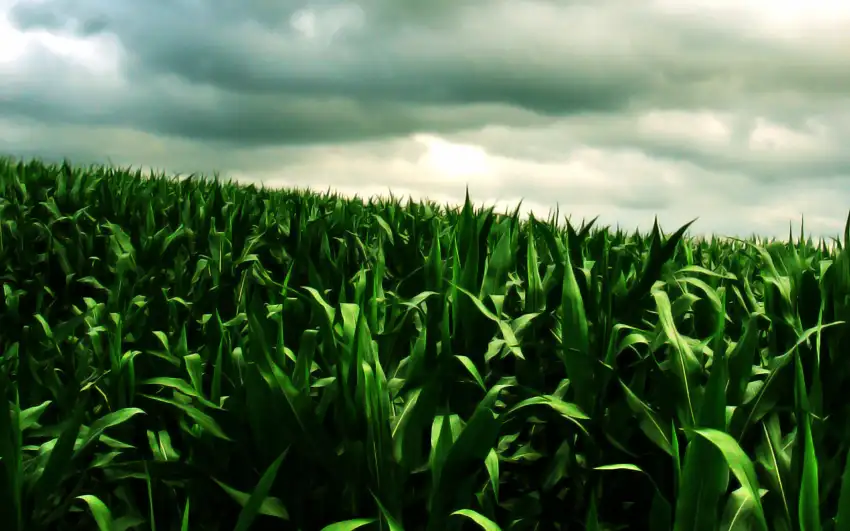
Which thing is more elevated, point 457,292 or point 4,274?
point 457,292

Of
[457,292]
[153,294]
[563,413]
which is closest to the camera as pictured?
[563,413]

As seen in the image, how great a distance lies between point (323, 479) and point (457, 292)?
0.75 meters

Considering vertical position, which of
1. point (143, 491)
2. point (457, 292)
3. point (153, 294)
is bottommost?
point (143, 491)

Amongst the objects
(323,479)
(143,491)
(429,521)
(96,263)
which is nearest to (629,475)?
(429,521)

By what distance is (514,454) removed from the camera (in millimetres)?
2008

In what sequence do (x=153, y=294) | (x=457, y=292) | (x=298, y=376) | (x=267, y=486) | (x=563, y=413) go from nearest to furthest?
(x=267, y=486) < (x=563, y=413) < (x=298, y=376) < (x=457, y=292) < (x=153, y=294)

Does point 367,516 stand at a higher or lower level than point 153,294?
lower

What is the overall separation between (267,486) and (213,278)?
2423 millimetres

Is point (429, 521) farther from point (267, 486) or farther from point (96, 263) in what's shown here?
point (96, 263)

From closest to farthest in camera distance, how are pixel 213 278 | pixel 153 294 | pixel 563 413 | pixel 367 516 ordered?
pixel 367 516
pixel 563 413
pixel 153 294
pixel 213 278

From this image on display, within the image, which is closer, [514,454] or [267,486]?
[267,486]

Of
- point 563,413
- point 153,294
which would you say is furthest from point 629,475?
point 153,294

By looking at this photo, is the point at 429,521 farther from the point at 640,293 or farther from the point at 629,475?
the point at 640,293

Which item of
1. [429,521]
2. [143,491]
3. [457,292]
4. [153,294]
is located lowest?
[143,491]
